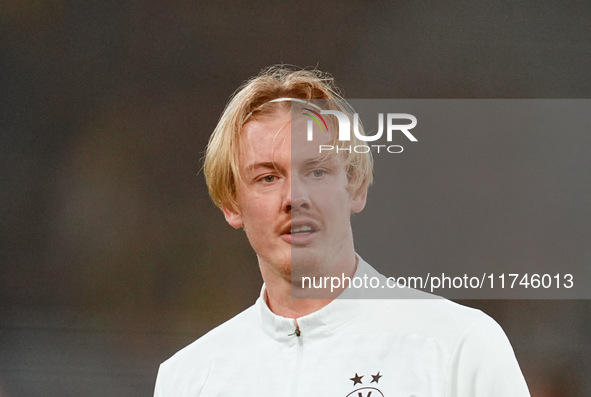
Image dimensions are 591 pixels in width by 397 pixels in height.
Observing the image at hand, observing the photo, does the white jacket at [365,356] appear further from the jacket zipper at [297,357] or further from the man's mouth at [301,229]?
the man's mouth at [301,229]

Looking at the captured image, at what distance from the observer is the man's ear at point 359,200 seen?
1.51 metres

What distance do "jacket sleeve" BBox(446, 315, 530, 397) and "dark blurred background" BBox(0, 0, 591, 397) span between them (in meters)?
0.70

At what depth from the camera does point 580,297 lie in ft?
5.43

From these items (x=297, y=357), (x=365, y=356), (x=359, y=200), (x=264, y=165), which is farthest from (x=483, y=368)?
(x=264, y=165)

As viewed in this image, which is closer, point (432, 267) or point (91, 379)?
point (432, 267)

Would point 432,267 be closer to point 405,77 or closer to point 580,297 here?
point 580,297

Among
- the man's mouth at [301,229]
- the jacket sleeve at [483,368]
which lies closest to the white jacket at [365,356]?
the jacket sleeve at [483,368]

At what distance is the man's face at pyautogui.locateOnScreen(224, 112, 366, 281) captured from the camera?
56.9 inches

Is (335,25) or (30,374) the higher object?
(335,25)

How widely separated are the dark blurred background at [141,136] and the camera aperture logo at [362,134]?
0.48 feet

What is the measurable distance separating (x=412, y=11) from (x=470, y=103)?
1.05 ft

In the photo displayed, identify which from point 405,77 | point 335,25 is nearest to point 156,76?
point 335,25

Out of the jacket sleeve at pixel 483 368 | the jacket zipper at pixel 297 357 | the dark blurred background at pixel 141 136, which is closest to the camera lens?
the jacket sleeve at pixel 483 368

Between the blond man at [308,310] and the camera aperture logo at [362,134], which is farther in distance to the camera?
the camera aperture logo at [362,134]
